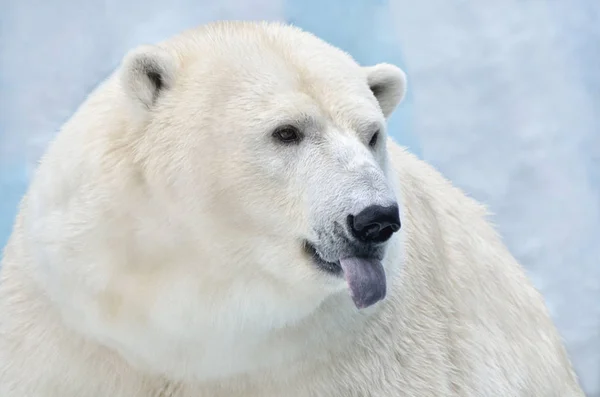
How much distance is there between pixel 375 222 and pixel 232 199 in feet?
1.08

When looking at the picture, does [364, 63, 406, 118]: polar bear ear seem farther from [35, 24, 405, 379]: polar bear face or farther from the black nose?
the black nose

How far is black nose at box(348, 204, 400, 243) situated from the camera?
172cm

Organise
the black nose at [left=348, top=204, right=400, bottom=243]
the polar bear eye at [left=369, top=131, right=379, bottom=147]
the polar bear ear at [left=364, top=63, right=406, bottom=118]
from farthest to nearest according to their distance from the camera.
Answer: the polar bear ear at [left=364, top=63, right=406, bottom=118], the polar bear eye at [left=369, top=131, right=379, bottom=147], the black nose at [left=348, top=204, right=400, bottom=243]

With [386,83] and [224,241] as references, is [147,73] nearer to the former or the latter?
[224,241]

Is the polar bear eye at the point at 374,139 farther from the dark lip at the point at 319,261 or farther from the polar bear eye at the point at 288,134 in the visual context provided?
the dark lip at the point at 319,261

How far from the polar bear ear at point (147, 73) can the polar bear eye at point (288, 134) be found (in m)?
0.27

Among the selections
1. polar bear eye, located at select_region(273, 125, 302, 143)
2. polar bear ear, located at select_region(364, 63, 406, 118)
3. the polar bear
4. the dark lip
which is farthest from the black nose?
polar bear ear, located at select_region(364, 63, 406, 118)

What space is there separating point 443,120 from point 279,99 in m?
1.93

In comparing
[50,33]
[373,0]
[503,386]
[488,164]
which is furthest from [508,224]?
[50,33]

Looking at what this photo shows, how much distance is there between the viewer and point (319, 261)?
188 cm

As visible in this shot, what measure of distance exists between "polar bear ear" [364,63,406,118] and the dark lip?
48 cm

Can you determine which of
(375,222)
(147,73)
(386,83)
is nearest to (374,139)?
(386,83)

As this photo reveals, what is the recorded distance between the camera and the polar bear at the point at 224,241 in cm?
188

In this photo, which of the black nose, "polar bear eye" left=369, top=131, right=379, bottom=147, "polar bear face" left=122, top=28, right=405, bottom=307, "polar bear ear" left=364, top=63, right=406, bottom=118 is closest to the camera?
the black nose
